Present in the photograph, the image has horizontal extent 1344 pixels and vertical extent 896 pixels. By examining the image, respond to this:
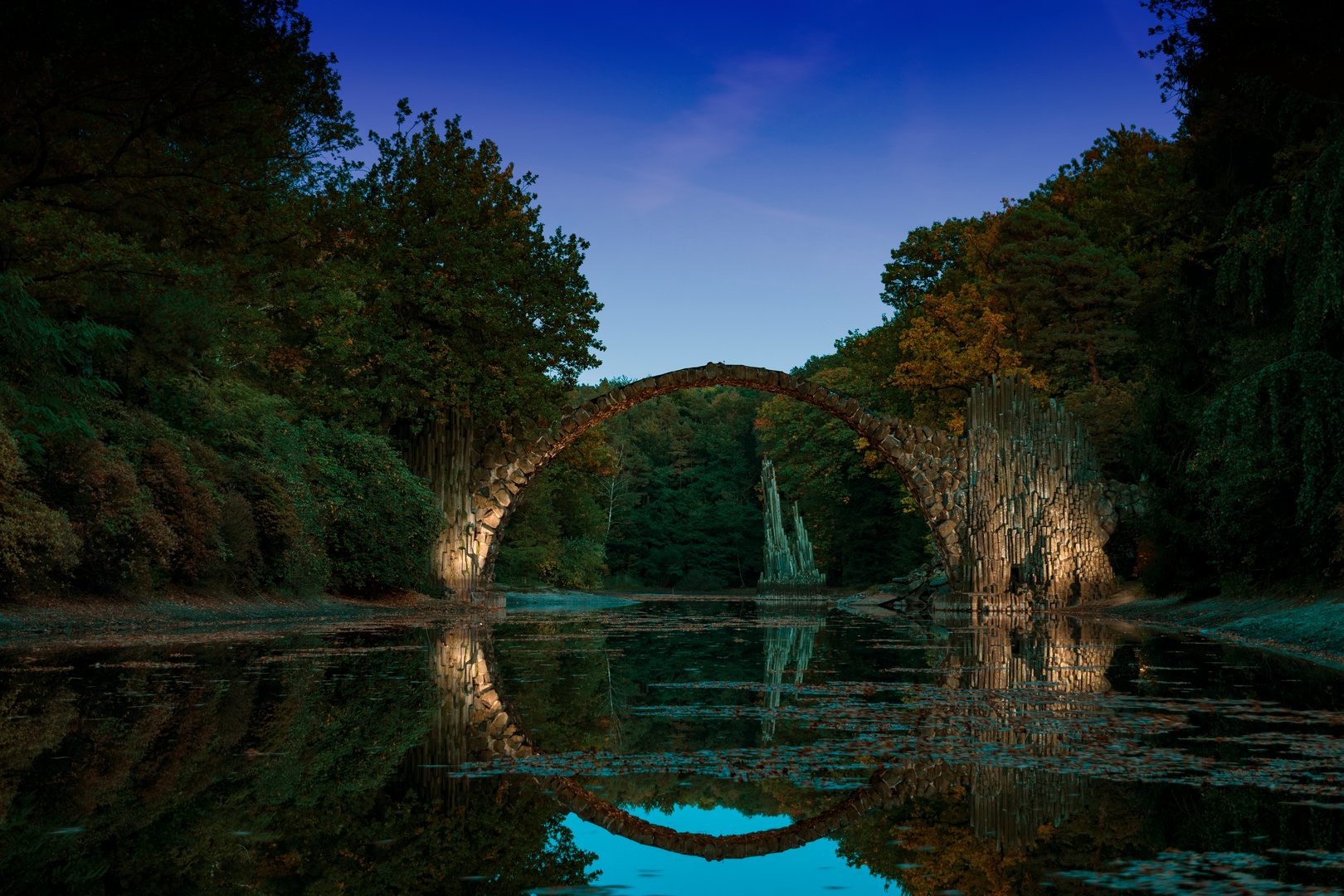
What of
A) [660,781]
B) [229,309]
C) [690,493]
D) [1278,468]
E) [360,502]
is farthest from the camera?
[690,493]

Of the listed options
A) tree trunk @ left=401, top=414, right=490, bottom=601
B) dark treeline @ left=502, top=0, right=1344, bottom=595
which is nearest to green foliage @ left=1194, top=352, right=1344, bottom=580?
dark treeline @ left=502, top=0, right=1344, bottom=595

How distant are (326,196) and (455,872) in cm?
2378

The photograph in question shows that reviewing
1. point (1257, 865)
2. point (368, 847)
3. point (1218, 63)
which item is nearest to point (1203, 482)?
point (1218, 63)

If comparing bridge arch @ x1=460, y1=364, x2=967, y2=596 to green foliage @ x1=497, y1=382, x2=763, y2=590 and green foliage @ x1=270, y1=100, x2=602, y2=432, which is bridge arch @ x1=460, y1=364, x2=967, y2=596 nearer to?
green foliage @ x1=270, y1=100, x2=602, y2=432

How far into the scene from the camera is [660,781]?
3.88 meters

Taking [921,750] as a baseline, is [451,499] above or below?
above

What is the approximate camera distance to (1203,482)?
1541cm

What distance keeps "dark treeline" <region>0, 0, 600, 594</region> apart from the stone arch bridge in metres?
1.16

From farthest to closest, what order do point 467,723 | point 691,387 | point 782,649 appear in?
point 691,387
point 782,649
point 467,723

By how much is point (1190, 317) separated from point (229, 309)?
1735 centimetres

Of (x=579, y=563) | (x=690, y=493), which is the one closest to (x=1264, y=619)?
(x=579, y=563)

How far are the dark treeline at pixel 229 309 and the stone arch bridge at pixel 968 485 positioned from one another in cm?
116

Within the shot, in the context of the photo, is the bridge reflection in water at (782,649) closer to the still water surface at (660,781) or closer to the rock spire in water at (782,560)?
the still water surface at (660,781)

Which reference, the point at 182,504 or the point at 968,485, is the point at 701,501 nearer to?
the point at 968,485
